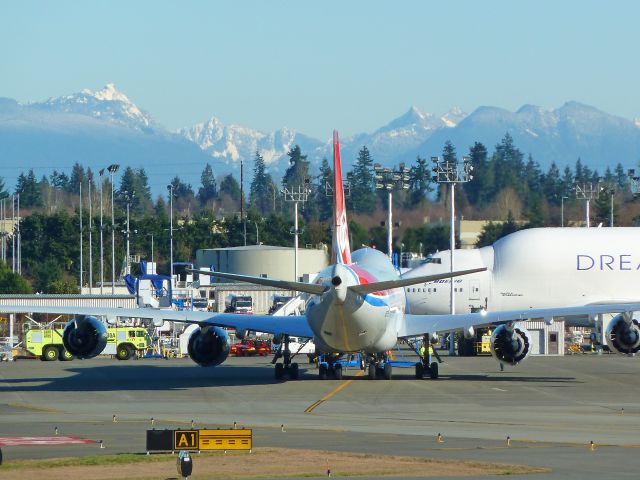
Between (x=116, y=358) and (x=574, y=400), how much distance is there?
3712cm

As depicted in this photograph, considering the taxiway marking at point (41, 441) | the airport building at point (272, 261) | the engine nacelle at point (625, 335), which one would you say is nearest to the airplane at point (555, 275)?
the engine nacelle at point (625, 335)

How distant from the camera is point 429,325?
4775 cm

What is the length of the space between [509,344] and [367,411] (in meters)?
10.0

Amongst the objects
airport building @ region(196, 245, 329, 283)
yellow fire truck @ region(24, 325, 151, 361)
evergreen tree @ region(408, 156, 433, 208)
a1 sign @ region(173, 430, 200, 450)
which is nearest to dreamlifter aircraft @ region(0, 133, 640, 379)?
a1 sign @ region(173, 430, 200, 450)

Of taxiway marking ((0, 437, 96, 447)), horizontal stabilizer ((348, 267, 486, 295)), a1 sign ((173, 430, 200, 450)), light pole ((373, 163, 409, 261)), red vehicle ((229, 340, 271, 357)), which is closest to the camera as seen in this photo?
a1 sign ((173, 430, 200, 450))

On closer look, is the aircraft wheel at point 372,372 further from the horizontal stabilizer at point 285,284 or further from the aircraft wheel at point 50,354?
the aircraft wheel at point 50,354

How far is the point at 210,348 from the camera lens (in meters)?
46.6

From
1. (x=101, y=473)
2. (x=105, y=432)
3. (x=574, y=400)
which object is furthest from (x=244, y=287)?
(x=101, y=473)

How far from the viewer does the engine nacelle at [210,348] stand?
4653cm

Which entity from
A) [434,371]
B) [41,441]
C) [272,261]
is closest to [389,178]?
[272,261]

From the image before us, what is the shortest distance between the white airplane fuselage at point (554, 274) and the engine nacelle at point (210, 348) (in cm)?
3020

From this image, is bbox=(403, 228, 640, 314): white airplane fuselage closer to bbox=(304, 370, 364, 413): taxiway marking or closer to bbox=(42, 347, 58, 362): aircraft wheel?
bbox=(42, 347, 58, 362): aircraft wheel

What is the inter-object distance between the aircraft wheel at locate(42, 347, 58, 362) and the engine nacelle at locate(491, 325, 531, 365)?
30874 millimetres

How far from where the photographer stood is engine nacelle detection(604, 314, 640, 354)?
149 feet
